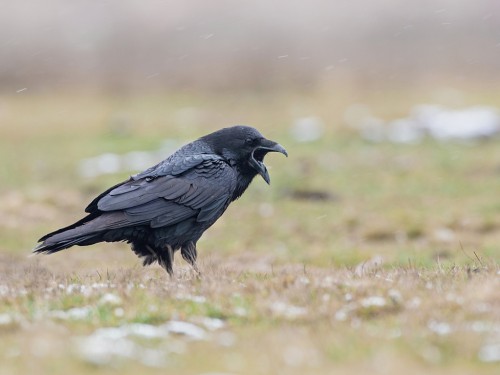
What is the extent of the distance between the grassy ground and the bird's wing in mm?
638

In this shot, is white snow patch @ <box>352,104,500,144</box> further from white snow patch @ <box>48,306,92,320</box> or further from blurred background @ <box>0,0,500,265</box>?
white snow patch @ <box>48,306,92,320</box>

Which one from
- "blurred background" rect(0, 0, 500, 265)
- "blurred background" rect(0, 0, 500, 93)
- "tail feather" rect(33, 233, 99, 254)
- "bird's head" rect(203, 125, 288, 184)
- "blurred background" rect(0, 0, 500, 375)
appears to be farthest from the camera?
"blurred background" rect(0, 0, 500, 93)

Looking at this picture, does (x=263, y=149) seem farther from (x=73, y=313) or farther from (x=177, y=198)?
(x=73, y=313)

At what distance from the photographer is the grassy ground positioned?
19.6 feet

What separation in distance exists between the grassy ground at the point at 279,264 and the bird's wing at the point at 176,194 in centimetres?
64

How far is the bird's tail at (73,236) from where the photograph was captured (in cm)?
916

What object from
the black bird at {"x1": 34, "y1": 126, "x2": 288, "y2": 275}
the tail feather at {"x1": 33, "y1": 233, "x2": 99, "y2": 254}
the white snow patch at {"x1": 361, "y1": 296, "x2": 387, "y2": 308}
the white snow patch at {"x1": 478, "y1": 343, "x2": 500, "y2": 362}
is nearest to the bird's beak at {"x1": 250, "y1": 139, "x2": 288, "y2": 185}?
the black bird at {"x1": 34, "y1": 126, "x2": 288, "y2": 275}

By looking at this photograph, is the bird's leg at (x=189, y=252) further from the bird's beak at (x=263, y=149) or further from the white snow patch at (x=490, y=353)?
the white snow patch at (x=490, y=353)

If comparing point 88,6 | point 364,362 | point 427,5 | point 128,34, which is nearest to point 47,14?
point 88,6

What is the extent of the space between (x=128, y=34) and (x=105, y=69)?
9.48 metres

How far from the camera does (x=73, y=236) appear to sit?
365 inches

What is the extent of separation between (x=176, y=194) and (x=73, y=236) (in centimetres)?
134

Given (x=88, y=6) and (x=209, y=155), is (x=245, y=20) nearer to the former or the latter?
(x=88, y=6)

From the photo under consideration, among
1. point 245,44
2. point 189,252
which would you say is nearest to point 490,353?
point 189,252
